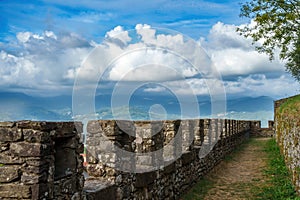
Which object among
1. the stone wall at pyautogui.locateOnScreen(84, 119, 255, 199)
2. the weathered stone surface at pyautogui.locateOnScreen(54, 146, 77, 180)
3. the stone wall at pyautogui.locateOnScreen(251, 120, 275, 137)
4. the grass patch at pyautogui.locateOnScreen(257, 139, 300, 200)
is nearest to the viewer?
the weathered stone surface at pyautogui.locateOnScreen(54, 146, 77, 180)

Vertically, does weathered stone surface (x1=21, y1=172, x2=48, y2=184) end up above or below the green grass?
above

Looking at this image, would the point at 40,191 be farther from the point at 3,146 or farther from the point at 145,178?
the point at 145,178

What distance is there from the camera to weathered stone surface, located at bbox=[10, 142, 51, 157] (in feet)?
11.2

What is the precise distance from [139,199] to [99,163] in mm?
1315

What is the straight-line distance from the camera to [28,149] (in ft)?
11.3

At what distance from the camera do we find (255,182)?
10.6m

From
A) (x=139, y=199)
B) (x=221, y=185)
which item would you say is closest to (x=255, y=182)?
(x=221, y=185)

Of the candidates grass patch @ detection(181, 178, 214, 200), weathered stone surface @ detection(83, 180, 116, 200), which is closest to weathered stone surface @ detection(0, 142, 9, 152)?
weathered stone surface @ detection(83, 180, 116, 200)

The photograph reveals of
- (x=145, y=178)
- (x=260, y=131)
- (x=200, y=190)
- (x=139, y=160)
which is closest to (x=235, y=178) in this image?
(x=200, y=190)

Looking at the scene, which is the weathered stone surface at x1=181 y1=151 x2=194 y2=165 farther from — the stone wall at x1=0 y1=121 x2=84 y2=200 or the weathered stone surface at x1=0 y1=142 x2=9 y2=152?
the weathered stone surface at x1=0 y1=142 x2=9 y2=152

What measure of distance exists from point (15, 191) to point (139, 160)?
3404 mm

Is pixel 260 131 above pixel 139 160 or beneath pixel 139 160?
beneath

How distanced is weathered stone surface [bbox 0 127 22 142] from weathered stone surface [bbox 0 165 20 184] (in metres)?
0.28

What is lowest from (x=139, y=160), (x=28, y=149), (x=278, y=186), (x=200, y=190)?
(x=200, y=190)
